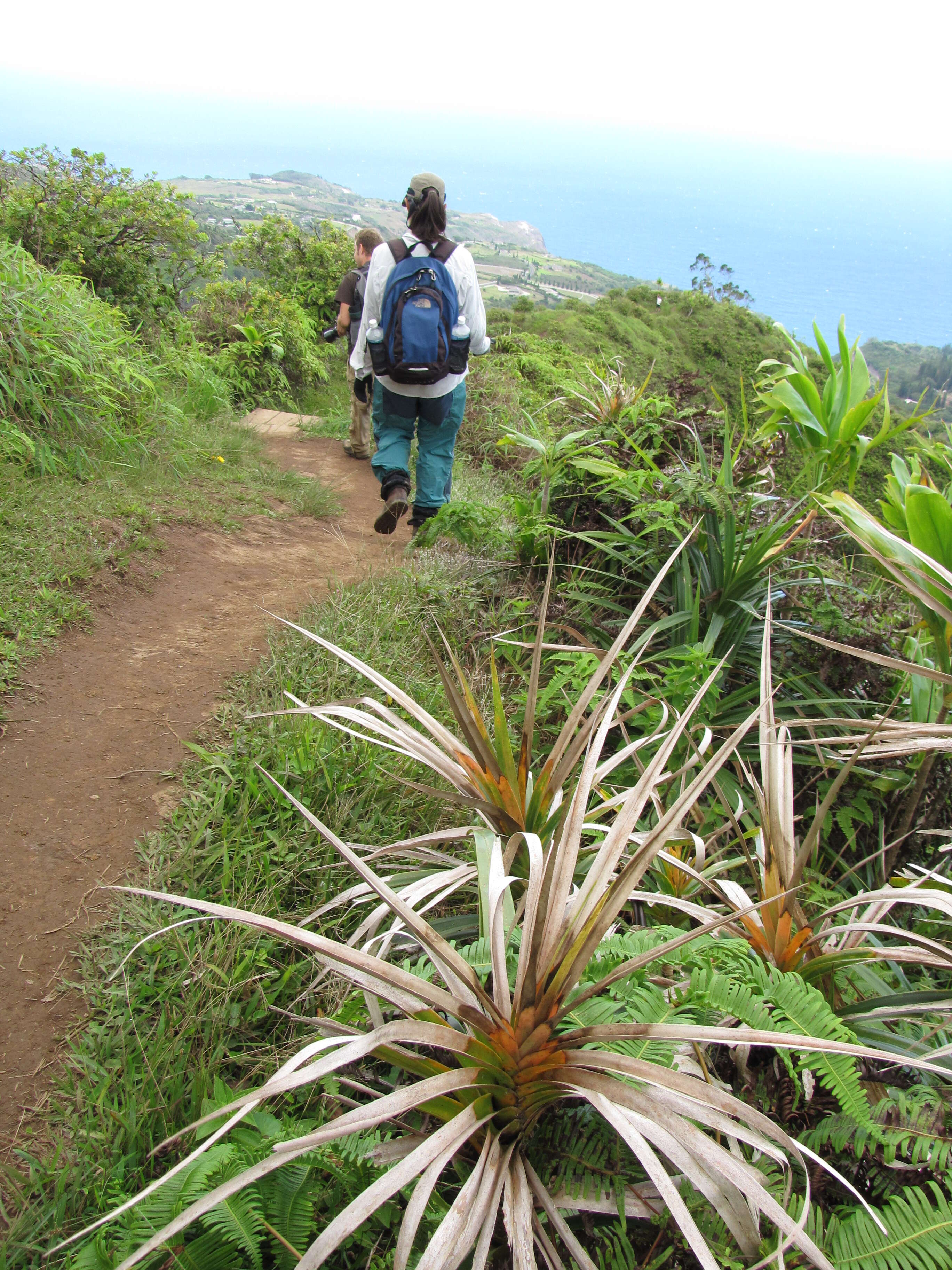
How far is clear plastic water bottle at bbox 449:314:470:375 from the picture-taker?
4.23 m

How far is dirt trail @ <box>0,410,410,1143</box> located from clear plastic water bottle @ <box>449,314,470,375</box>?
1.10 m

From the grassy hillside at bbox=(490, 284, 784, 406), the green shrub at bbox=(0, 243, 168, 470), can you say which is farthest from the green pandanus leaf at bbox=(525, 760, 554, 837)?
the grassy hillside at bbox=(490, 284, 784, 406)

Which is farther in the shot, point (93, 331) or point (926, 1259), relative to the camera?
point (93, 331)

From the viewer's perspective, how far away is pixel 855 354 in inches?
136

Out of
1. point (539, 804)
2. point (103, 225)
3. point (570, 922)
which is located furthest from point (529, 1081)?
point (103, 225)

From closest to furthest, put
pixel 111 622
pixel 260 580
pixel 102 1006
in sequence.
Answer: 1. pixel 102 1006
2. pixel 111 622
3. pixel 260 580

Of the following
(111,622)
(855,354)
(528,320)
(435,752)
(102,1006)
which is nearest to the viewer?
(102,1006)

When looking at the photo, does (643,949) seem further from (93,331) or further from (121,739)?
(93,331)

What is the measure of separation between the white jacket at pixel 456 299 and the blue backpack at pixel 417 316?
0.04 m

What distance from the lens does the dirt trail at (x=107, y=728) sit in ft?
5.97

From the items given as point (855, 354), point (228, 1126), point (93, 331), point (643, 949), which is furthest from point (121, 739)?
point (93, 331)

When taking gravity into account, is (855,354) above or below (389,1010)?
above

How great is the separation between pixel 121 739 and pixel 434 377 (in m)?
2.55

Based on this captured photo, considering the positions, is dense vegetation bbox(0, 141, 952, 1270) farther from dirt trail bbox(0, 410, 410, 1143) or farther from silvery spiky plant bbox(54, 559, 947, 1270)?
dirt trail bbox(0, 410, 410, 1143)
